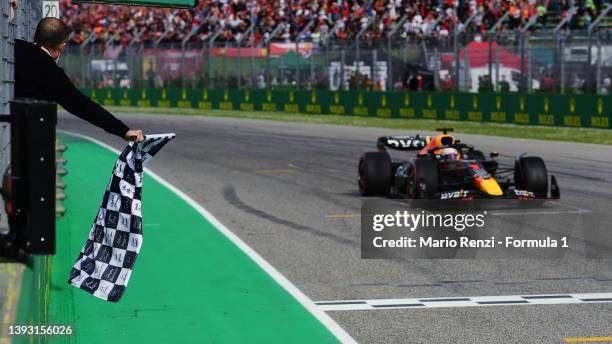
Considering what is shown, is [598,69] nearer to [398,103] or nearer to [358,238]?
[398,103]

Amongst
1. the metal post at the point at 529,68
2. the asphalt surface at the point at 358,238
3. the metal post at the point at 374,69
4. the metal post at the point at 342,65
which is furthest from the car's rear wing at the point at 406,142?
the metal post at the point at 342,65

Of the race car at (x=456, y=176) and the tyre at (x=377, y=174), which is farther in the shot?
the tyre at (x=377, y=174)

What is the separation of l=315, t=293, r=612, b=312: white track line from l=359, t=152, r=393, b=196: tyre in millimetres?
6354

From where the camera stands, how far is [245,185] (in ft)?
57.6

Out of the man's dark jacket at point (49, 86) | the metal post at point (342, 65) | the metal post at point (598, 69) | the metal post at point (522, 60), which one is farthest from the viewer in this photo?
the metal post at point (342, 65)

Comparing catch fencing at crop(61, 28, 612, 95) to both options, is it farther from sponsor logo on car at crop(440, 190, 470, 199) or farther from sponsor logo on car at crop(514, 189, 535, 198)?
sponsor logo on car at crop(440, 190, 470, 199)

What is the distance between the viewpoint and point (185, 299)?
28.5ft

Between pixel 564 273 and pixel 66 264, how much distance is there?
4.16 m

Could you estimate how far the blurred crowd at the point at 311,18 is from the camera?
34.2m

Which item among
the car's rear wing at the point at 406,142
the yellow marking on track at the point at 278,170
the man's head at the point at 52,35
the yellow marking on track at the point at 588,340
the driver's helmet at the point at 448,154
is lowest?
the yellow marking on track at the point at 588,340

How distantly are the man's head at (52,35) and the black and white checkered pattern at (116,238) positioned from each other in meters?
0.66

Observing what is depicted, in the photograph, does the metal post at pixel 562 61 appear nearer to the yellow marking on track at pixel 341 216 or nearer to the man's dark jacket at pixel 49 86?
the yellow marking on track at pixel 341 216

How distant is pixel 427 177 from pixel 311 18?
30562mm

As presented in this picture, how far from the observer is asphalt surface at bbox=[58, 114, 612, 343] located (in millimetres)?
7688
